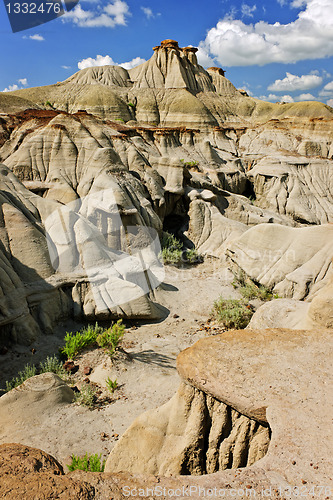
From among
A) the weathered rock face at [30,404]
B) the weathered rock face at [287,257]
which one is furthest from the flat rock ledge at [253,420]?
the weathered rock face at [287,257]

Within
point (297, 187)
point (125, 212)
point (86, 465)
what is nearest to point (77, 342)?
point (86, 465)

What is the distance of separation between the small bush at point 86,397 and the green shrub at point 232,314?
4.06 metres

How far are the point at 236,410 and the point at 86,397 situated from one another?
3014 mm

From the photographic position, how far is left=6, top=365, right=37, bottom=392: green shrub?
5602 millimetres

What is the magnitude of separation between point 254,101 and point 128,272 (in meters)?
50.7

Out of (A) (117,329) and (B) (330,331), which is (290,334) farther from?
(A) (117,329)

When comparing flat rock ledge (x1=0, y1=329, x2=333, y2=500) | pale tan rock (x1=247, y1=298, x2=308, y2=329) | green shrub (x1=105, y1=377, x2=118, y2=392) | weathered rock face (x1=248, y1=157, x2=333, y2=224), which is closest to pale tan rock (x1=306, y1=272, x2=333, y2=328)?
pale tan rock (x1=247, y1=298, x2=308, y2=329)

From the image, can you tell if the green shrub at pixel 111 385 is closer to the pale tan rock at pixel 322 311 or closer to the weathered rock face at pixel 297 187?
the pale tan rock at pixel 322 311

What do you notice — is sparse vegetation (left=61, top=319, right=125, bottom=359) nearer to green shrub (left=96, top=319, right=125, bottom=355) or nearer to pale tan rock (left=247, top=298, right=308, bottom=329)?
green shrub (left=96, top=319, right=125, bottom=355)

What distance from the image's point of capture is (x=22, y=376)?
19.6 feet

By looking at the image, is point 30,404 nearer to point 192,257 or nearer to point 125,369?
point 125,369

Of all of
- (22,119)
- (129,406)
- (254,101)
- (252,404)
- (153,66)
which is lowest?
(129,406)

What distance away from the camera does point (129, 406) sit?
5234 mm

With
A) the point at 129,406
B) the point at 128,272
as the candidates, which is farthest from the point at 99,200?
the point at 129,406
